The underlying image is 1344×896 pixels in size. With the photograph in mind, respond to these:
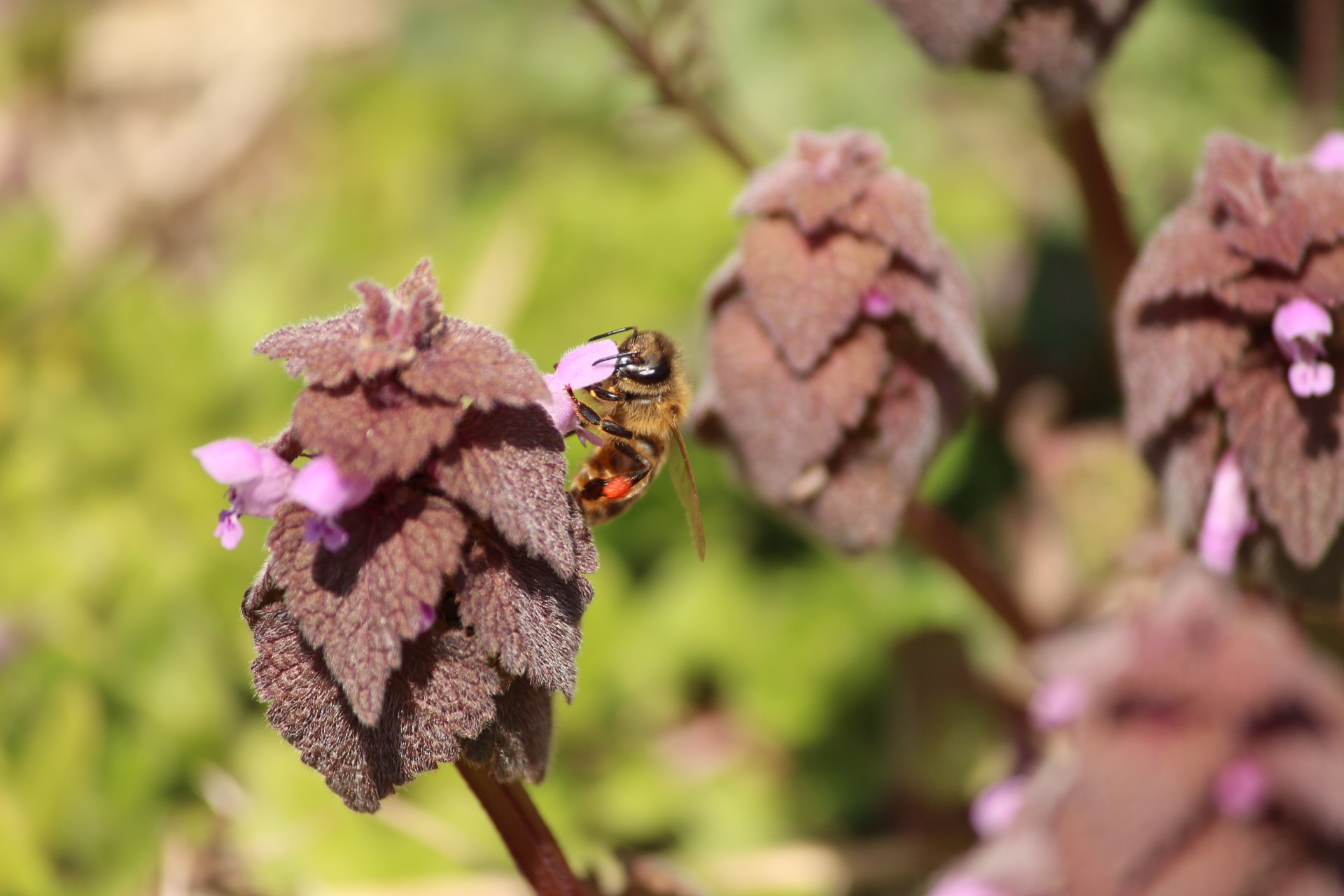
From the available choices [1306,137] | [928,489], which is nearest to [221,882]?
[928,489]

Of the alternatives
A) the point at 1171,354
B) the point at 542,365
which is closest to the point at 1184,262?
the point at 1171,354

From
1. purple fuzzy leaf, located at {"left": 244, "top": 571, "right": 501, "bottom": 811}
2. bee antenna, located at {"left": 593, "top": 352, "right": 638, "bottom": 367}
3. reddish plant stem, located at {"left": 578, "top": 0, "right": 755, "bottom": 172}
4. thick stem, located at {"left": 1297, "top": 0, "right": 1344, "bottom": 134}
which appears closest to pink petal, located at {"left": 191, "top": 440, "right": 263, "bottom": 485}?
purple fuzzy leaf, located at {"left": 244, "top": 571, "right": 501, "bottom": 811}

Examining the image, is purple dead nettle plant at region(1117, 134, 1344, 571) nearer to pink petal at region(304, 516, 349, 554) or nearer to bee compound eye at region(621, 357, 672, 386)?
bee compound eye at region(621, 357, 672, 386)

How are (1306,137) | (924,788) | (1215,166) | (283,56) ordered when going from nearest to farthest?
(1215,166) < (924,788) < (1306,137) < (283,56)

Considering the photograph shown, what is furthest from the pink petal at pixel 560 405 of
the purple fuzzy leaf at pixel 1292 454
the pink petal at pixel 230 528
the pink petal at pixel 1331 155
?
the pink petal at pixel 1331 155

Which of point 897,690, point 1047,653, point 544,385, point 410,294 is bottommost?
point 897,690

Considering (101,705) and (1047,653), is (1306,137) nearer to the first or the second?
(1047,653)
